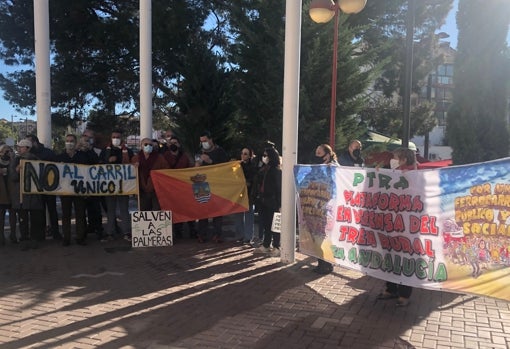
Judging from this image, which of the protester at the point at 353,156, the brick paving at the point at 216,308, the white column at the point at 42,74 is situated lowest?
the brick paving at the point at 216,308

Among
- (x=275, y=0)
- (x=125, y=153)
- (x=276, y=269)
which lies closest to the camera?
(x=276, y=269)

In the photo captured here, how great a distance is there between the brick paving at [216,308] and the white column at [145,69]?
148 inches

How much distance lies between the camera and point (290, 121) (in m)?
7.60

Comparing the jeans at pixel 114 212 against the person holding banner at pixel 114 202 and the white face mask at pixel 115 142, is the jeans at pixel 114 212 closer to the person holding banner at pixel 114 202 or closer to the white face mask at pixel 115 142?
the person holding banner at pixel 114 202

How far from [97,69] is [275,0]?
27.6 feet

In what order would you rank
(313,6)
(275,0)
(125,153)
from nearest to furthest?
1. (313,6)
2. (125,153)
3. (275,0)

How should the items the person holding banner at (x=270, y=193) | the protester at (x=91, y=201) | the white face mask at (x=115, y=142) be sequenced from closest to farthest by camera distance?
the person holding banner at (x=270, y=193) → the protester at (x=91, y=201) → the white face mask at (x=115, y=142)

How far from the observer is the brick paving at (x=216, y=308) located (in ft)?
15.4

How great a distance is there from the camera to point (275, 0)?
1280cm

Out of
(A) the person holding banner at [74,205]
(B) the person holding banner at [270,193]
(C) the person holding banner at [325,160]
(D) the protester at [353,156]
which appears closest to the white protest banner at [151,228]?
(A) the person holding banner at [74,205]

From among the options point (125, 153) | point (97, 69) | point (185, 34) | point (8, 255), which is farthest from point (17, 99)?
point (8, 255)

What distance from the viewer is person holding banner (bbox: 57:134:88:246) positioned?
8.64 metres

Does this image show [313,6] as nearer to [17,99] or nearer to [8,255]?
[8,255]

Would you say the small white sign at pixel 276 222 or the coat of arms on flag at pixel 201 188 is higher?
the coat of arms on flag at pixel 201 188
